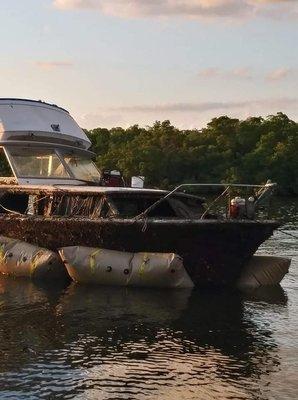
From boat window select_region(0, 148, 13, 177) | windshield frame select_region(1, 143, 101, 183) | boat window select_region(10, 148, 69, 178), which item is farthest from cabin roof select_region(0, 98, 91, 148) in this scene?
boat window select_region(0, 148, 13, 177)

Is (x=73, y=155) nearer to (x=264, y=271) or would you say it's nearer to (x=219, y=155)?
(x=264, y=271)

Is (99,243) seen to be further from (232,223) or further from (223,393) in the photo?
(223,393)

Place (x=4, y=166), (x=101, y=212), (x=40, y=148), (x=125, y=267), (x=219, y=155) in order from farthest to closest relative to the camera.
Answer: (x=219, y=155) < (x=4, y=166) < (x=40, y=148) < (x=101, y=212) < (x=125, y=267)

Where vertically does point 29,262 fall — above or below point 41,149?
below

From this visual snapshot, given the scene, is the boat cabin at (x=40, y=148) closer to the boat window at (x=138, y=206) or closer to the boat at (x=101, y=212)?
the boat at (x=101, y=212)

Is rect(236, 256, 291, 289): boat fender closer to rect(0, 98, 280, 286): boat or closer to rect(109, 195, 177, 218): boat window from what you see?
rect(0, 98, 280, 286): boat

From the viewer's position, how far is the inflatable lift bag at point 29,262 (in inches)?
747

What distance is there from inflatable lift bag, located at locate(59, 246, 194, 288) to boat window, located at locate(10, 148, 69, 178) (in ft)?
14.5

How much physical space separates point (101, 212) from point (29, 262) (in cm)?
254

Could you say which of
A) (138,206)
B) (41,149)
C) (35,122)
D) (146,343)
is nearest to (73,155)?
(41,149)

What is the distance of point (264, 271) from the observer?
19.0m

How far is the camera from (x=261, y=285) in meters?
18.9

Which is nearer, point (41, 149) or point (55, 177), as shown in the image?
point (55, 177)

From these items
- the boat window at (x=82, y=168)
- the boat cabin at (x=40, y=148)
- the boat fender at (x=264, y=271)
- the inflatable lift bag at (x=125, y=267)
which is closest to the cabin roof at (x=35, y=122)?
the boat cabin at (x=40, y=148)
